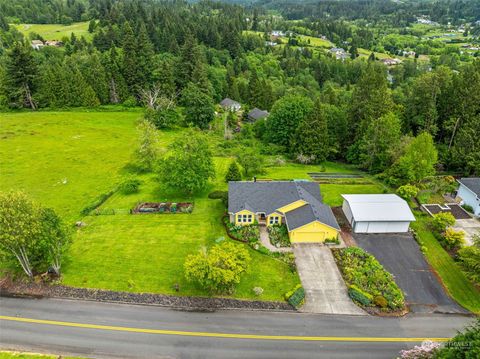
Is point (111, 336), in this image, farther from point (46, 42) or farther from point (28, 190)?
point (46, 42)

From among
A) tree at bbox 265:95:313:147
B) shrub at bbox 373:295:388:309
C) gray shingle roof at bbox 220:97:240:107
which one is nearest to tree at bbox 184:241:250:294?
shrub at bbox 373:295:388:309

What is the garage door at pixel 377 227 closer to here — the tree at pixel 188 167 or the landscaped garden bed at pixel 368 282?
the landscaped garden bed at pixel 368 282

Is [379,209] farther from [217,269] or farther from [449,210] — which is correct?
[217,269]

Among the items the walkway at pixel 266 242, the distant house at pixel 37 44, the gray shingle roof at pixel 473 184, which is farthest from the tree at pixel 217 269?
the distant house at pixel 37 44

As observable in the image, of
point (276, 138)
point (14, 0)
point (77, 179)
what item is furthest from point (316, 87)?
point (14, 0)

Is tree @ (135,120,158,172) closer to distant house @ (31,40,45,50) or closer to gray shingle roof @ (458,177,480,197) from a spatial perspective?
gray shingle roof @ (458,177,480,197)
